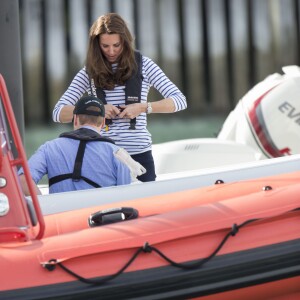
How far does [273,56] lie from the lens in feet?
50.6

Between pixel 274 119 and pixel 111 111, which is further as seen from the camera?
pixel 274 119

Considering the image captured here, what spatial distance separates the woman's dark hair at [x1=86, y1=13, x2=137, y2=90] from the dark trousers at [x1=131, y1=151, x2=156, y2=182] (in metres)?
0.27

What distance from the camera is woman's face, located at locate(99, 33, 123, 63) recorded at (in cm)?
385

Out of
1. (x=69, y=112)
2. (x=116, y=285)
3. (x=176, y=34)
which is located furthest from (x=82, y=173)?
(x=176, y=34)

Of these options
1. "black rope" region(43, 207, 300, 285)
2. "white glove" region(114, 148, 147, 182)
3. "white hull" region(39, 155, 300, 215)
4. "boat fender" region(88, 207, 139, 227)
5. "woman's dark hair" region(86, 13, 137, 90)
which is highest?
"woman's dark hair" region(86, 13, 137, 90)

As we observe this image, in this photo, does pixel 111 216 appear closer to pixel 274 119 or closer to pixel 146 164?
pixel 146 164

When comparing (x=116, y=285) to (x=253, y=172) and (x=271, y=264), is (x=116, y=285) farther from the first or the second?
(x=253, y=172)

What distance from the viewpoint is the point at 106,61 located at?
3.91m

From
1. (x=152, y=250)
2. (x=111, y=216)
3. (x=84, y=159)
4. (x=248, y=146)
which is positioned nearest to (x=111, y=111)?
(x=84, y=159)

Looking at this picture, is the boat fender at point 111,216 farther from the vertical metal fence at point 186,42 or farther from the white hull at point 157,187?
the vertical metal fence at point 186,42

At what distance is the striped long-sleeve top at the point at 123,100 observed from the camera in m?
3.90

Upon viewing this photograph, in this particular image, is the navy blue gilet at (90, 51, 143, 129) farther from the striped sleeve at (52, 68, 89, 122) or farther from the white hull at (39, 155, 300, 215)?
the white hull at (39, 155, 300, 215)

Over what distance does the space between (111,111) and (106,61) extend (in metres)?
0.20

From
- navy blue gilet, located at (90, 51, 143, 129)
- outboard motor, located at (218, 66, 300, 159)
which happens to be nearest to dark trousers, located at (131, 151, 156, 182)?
navy blue gilet, located at (90, 51, 143, 129)
